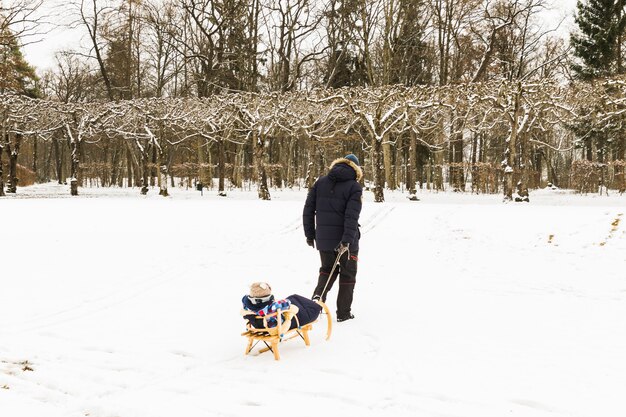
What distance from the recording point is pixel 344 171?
536 cm

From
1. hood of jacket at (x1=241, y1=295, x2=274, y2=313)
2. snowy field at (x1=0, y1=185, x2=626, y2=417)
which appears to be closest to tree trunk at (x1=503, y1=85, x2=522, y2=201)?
snowy field at (x1=0, y1=185, x2=626, y2=417)

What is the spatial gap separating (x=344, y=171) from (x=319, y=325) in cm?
195

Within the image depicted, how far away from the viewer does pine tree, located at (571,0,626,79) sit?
27.7 metres

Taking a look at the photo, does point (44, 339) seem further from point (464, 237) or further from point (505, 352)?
point (464, 237)

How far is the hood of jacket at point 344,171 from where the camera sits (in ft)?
17.6

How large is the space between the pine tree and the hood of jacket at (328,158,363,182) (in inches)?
1150

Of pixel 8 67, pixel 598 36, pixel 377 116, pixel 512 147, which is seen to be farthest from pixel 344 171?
pixel 598 36

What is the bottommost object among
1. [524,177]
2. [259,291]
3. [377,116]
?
[259,291]

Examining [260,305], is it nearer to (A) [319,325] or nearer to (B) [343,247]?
(B) [343,247]

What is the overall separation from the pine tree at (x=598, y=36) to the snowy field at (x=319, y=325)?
71.4 ft

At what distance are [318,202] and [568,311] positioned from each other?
3.83 meters

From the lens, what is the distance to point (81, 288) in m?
7.30

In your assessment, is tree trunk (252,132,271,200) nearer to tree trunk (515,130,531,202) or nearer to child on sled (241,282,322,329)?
tree trunk (515,130,531,202)

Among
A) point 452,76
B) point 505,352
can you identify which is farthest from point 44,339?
point 452,76
